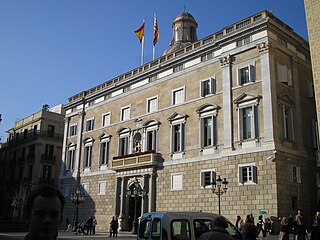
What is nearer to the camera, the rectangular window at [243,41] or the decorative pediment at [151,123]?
the rectangular window at [243,41]

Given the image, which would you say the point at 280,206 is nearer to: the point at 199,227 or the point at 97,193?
the point at 199,227

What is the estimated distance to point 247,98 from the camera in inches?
968

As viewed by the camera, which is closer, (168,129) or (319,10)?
(319,10)

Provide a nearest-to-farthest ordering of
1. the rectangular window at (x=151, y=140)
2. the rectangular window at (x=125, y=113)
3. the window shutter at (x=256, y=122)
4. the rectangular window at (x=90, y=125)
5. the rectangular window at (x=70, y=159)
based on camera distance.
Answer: the window shutter at (x=256, y=122) → the rectangular window at (x=151, y=140) → the rectangular window at (x=125, y=113) → the rectangular window at (x=90, y=125) → the rectangular window at (x=70, y=159)

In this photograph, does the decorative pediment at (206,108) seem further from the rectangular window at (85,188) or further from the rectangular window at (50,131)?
the rectangular window at (50,131)

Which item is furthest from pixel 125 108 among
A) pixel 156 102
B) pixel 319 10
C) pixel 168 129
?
pixel 319 10

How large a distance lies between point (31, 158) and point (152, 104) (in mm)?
27240

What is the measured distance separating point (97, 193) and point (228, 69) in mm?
18967

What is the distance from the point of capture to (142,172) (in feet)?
101

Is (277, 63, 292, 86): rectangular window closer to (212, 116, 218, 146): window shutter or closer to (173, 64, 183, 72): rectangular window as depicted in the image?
(212, 116, 218, 146): window shutter

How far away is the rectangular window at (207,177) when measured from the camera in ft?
84.6

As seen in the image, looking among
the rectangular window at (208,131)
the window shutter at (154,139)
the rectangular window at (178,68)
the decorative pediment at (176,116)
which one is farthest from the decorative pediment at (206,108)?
the window shutter at (154,139)

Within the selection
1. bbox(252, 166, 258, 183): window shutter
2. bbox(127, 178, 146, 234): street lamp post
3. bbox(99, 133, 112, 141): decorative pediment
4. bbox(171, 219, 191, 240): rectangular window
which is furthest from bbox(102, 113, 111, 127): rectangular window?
bbox(171, 219, 191, 240): rectangular window

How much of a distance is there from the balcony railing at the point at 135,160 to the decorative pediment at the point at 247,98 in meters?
8.92
